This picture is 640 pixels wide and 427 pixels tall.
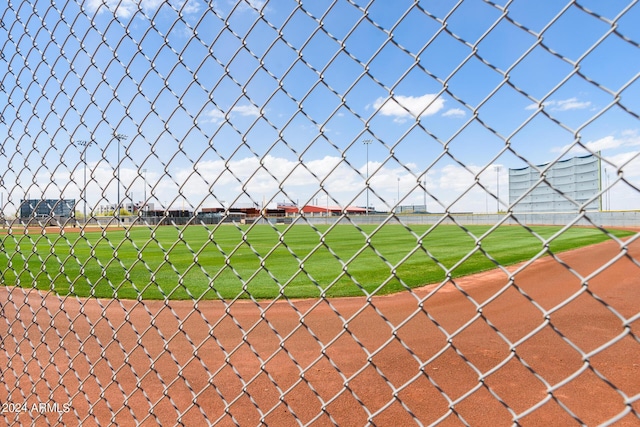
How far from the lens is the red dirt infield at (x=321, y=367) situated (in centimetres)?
229

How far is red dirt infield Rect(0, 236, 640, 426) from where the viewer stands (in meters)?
2.29

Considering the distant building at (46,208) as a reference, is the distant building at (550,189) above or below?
above

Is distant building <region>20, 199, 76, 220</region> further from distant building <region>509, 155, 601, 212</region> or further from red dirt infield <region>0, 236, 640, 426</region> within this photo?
distant building <region>509, 155, 601, 212</region>

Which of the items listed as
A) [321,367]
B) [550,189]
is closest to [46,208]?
[321,367]

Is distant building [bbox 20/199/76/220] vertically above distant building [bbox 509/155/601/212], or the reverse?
distant building [bbox 509/155/601/212]

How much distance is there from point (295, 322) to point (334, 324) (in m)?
0.53

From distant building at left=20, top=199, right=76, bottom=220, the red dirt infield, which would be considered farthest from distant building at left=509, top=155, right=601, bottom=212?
distant building at left=20, top=199, right=76, bottom=220

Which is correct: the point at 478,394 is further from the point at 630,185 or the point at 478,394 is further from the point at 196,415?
the point at 630,185

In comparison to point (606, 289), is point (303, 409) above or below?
below

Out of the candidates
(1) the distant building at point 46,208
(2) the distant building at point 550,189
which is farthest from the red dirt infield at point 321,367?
(1) the distant building at point 46,208

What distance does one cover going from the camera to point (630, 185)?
0.90 m

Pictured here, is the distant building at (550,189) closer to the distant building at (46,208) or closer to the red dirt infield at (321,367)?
the red dirt infield at (321,367)

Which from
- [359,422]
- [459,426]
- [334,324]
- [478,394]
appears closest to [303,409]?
[359,422]

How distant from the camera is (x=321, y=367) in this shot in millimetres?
3609
